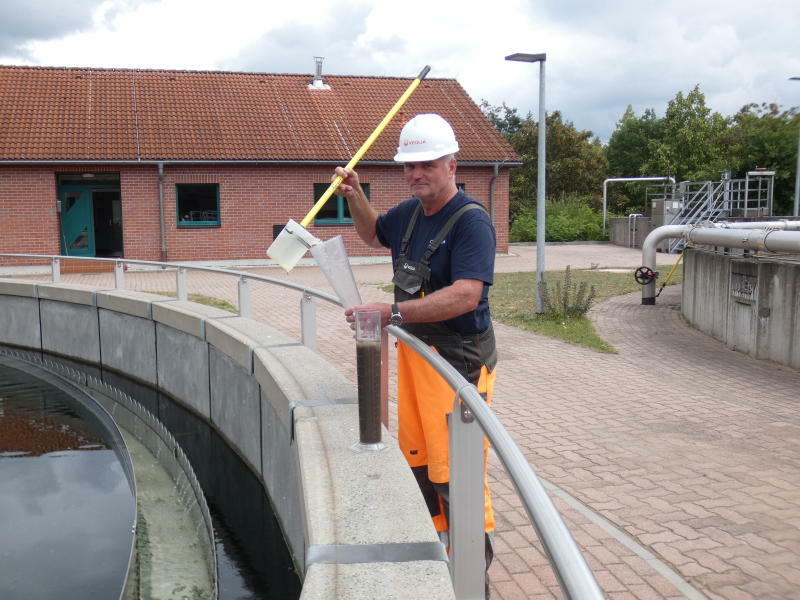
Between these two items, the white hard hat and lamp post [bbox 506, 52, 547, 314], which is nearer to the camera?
the white hard hat

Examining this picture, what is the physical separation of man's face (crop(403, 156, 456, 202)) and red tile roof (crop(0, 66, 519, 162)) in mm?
19966

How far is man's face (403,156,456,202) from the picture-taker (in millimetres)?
3244

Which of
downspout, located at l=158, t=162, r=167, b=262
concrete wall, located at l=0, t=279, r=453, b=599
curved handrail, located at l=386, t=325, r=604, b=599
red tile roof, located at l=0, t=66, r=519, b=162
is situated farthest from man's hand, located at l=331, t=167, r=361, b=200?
downspout, located at l=158, t=162, r=167, b=262

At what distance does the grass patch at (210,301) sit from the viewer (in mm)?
8752

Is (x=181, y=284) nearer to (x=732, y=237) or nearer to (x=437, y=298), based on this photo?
(x=732, y=237)

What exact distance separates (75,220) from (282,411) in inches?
787

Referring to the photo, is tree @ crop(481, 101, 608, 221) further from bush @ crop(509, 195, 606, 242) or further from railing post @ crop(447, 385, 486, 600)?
railing post @ crop(447, 385, 486, 600)

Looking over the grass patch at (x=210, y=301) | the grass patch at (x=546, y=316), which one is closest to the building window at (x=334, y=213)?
the grass patch at (x=546, y=316)

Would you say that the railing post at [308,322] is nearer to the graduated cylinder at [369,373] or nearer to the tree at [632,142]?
the graduated cylinder at [369,373]

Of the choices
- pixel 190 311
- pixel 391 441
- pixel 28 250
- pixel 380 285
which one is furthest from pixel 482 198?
pixel 391 441

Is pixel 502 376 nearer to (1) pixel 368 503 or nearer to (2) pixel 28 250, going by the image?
(1) pixel 368 503

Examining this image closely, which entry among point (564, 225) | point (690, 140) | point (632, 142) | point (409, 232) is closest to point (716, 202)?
point (564, 225)

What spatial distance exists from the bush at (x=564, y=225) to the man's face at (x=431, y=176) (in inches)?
1256

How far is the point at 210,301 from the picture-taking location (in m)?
9.73
